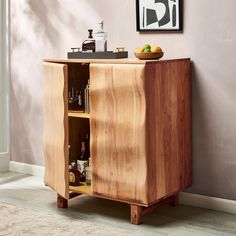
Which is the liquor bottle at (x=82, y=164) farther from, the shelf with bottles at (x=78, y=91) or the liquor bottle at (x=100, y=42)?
the liquor bottle at (x=100, y=42)

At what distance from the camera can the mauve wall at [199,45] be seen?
3064mm

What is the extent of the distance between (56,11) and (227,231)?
1881 millimetres

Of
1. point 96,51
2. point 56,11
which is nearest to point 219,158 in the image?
point 96,51

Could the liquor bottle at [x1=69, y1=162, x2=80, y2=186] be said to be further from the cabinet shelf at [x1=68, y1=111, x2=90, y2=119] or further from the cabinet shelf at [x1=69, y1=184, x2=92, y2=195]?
the cabinet shelf at [x1=68, y1=111, x2=90, y2=119]

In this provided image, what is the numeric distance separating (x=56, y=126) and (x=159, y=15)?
2.94 feet

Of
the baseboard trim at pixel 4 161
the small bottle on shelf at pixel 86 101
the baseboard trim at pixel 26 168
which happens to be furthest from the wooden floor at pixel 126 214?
the small bottle on shelf at pixel 86 101

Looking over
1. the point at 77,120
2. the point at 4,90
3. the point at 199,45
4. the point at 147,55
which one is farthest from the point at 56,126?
the point at 4,90

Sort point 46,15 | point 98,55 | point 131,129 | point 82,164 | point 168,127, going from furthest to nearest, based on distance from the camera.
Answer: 1. point 46,15
2. point 82,164
3. point 98,55
4. point 168,127
5. point 131,129

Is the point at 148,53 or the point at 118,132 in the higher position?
the point at 148,53

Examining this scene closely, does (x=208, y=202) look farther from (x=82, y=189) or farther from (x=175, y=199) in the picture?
(x=82, y=189)

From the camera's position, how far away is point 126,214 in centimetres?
314

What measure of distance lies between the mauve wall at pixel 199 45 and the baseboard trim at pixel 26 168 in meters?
0.67

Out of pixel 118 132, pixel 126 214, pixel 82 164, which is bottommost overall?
pixel 126 214

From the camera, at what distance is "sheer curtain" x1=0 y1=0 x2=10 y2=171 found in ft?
13.3
